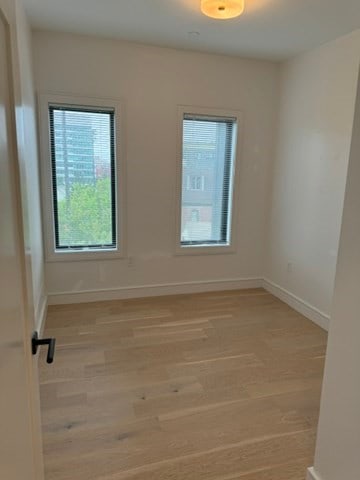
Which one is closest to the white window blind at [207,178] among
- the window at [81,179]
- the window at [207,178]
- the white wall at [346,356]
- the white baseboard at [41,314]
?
the window at [207,178]

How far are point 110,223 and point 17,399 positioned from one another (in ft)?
9.63

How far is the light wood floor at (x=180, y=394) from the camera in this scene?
5.65ft

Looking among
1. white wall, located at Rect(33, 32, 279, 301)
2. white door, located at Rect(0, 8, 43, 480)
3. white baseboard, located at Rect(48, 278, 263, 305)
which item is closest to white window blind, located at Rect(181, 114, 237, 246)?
white wall, located at Rect(33, 32, 279, 301)

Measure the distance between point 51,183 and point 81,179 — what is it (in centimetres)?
32

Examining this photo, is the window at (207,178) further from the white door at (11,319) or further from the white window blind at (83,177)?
the white door at (11,319)

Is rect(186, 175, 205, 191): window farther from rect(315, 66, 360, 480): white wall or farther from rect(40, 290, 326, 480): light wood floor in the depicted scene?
rect(315, 66, 360, 480): white wall

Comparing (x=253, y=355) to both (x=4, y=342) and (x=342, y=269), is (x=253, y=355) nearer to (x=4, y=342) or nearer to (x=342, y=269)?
(x=342, y=269)

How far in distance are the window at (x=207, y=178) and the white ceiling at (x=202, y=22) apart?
791 millimetres

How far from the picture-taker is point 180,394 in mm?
2256

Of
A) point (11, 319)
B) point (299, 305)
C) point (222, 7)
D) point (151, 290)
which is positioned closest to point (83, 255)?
point (151, 290)

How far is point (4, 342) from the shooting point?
0.80m

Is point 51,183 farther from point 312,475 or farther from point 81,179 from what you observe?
point 312,475

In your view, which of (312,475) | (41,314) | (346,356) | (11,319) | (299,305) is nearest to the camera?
(11,319)

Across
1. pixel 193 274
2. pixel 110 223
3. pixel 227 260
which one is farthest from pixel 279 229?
pixel 110 223
